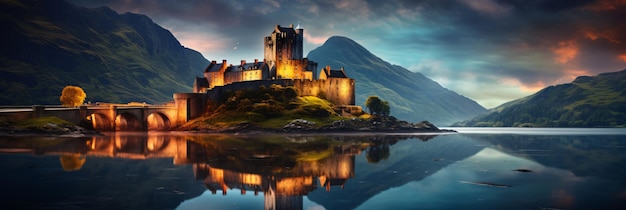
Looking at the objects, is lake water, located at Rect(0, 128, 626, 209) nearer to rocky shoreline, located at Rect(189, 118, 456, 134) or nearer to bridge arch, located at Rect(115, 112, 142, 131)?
rocky shoreline, located at Rect(189, 118, 456, 134)

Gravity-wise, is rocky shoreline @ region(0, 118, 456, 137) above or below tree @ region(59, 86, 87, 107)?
below

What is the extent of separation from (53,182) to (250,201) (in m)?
12.4

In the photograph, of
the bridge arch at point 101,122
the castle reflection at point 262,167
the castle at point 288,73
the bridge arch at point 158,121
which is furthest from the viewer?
the castle at point 288,73

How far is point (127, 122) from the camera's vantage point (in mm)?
114188

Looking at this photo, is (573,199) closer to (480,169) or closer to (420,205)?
(420,205)

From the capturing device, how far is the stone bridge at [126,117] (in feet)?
309

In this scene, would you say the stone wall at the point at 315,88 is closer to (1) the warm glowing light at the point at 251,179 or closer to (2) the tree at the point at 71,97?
(2) the tree at the point at 71,97

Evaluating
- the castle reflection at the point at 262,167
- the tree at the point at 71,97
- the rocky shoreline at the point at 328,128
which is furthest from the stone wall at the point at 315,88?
the castle reflection at the point at 262,167

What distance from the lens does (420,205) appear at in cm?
2462

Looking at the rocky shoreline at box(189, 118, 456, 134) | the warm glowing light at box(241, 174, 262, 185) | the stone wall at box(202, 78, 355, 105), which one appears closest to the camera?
the warm glowing light at box(241, 174, 262, 185)

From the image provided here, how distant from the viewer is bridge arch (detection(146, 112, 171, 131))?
115 metres

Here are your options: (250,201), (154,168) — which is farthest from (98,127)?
(250,201)

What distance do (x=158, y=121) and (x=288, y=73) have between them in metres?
35.6

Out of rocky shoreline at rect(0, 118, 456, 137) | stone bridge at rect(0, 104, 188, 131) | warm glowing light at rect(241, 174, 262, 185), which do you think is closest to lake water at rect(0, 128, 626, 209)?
warm glowing light at rect(241, 174, 262, 185)
